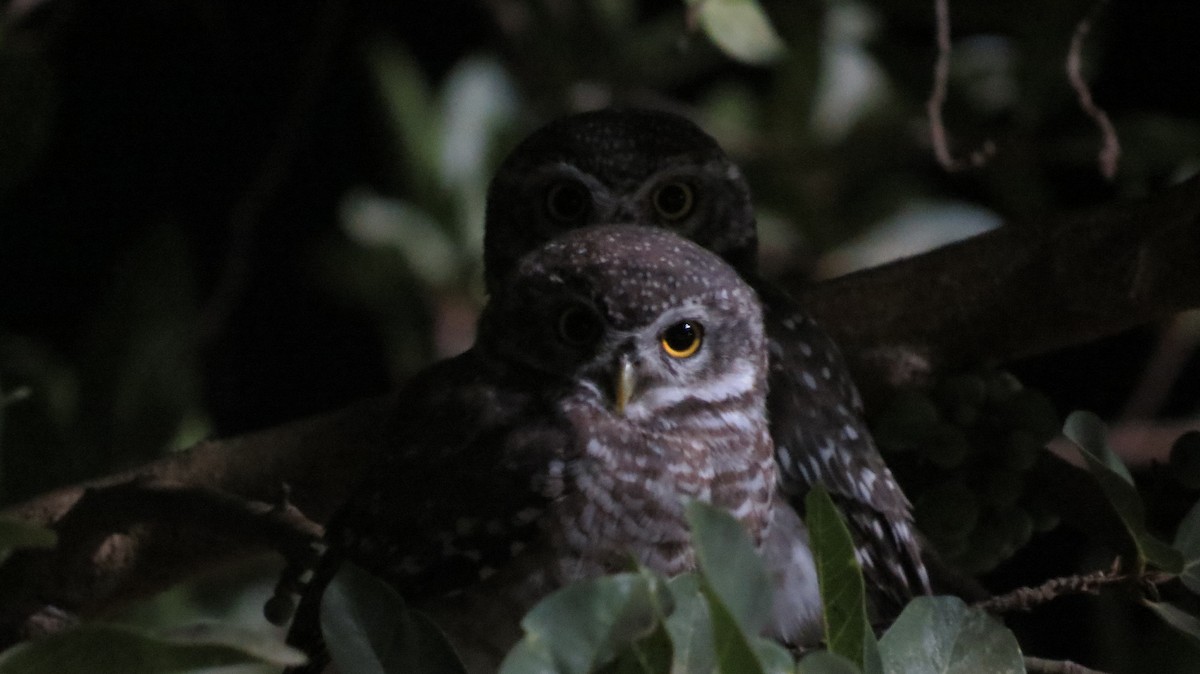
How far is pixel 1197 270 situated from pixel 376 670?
3.80 ft

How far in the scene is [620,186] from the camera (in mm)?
2188

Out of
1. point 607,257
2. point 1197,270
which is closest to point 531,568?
point 607,257

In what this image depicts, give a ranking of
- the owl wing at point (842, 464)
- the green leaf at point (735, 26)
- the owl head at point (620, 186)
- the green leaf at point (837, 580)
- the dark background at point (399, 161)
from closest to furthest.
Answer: the green leaf at point (837, 580), the owl wing at point (842, 464), the green leaf at point (735, 26), the owl head at point (620, 186), the dark background at point (399, 161)

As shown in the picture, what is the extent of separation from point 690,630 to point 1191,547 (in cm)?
57

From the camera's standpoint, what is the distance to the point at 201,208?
11.1ft

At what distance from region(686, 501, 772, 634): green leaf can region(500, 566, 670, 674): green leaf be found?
53 millimetres

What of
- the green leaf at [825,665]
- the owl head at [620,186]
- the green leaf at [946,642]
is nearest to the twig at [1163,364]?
the owl head at [620,186]

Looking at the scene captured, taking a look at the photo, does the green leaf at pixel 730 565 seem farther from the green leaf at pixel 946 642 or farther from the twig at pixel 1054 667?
the twig at pixel 1054 667

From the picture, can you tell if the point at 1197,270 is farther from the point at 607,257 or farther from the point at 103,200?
the point at 103,200

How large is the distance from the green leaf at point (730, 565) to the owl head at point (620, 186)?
1263mm

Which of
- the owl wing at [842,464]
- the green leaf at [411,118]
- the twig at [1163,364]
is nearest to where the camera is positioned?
the owl wing at [842,464]

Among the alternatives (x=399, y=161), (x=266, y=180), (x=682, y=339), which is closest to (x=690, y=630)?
(x=682, y=339)

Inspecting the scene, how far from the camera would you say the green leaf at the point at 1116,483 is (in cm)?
130

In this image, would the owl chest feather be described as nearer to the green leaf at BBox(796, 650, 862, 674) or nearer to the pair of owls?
the pair of owls
